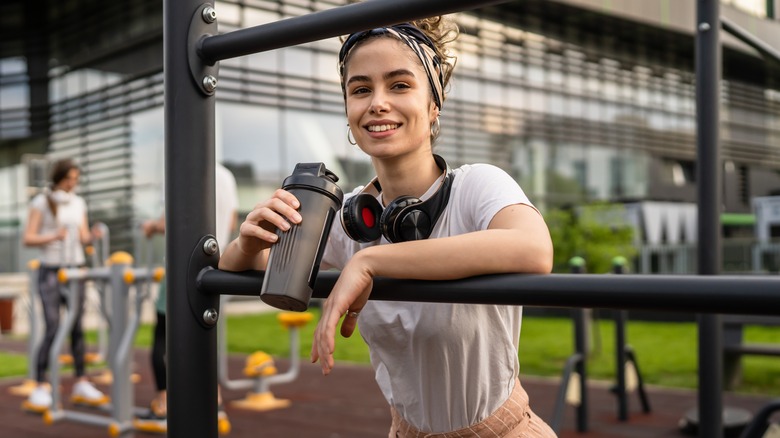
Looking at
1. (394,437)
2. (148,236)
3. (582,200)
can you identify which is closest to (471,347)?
(394,437)

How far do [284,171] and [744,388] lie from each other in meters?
10.2

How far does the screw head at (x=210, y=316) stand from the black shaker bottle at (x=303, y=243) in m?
0.19

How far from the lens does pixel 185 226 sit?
1.12 metres

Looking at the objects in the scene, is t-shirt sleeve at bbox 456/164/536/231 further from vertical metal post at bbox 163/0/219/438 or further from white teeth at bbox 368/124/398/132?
vertical metal post at bbox 163/0/219/438

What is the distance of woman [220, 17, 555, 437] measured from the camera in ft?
3.73

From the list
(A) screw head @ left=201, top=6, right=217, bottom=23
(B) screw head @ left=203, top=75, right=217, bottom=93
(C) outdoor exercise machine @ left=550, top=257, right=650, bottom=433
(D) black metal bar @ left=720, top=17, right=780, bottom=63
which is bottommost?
(C) outdoor exercise machine @ left=550, top=257, right=650, bottom=433

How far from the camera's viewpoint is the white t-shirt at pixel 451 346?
1.28 meters

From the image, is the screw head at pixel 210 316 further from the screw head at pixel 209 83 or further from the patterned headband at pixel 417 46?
Answer: the patterned headband at pixel 417 46

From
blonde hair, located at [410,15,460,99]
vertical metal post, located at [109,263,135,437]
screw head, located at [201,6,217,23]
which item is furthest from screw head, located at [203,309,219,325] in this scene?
vertical metal post, located at [109,263,135,437]

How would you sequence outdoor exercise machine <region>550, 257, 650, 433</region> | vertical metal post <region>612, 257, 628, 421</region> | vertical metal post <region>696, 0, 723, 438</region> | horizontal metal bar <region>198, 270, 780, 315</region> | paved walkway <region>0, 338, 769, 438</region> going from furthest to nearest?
1. vertical metal post <region>612, 257, 628, 421</region>
2. paved walkway <region>0, 338, 769, 438</region>
3. outdoor exercise machine <region>550, 257, 650, 433</region>
4. vertical metal post <region>696, 0, 723, 438</region>
5. horizontal metal bar <region>198, 270, 780, 315</region>

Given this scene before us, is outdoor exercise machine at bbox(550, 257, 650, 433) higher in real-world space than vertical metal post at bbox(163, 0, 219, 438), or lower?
lower

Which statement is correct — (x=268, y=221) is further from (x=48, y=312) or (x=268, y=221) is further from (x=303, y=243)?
(x=48, y=312)

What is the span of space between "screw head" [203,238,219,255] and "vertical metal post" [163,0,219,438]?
0.05 ft

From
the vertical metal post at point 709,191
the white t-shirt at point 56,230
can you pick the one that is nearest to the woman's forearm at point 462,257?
the vertical metal post at point 709,191
